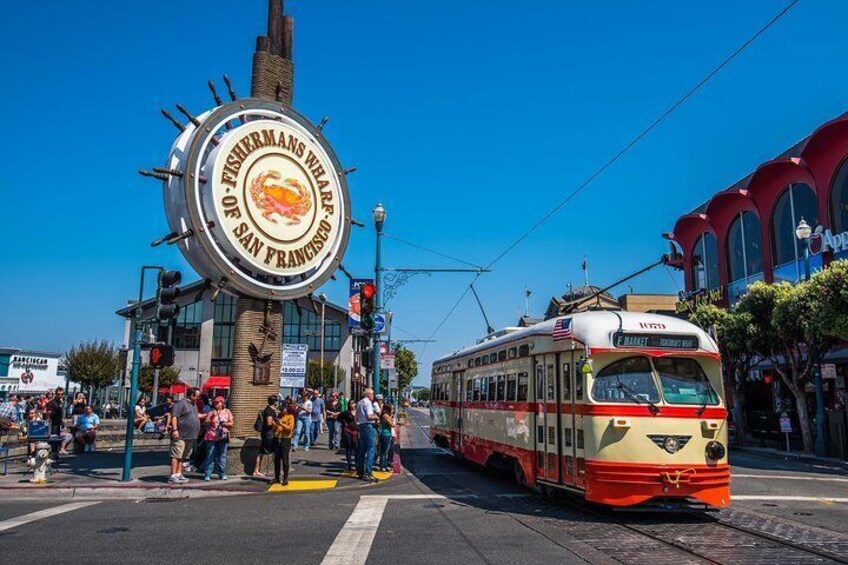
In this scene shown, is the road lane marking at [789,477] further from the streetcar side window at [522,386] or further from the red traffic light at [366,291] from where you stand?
the red traffic light at [366,291]

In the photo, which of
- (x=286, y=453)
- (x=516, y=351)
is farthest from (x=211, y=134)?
(x=516, y=351)

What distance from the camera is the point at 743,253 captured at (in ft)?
110

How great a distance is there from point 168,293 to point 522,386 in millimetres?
7094

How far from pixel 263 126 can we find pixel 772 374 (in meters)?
26.5

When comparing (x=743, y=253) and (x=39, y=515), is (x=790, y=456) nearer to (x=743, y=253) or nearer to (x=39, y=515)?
(x=743, y=253)

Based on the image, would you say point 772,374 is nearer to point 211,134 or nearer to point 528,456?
point 528,456

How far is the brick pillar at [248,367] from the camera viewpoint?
1457 centimetres

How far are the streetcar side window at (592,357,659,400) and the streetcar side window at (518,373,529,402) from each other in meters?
2.40

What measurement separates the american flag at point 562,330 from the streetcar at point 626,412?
0.02 m

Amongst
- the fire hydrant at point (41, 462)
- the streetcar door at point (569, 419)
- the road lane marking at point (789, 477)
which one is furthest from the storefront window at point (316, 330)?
the streetcar door at point (569, 419)

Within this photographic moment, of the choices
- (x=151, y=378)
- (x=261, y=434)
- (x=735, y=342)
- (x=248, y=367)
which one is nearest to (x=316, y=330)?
(x=151, y=378)

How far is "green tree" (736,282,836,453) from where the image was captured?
789 inches

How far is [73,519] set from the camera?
975 centimetres

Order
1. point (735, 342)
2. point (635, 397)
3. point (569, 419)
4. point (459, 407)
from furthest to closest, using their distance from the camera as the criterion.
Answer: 1. point (735, 342)
2. point (459, 407)
3. point (569, 419)
4. point (635, 397)
